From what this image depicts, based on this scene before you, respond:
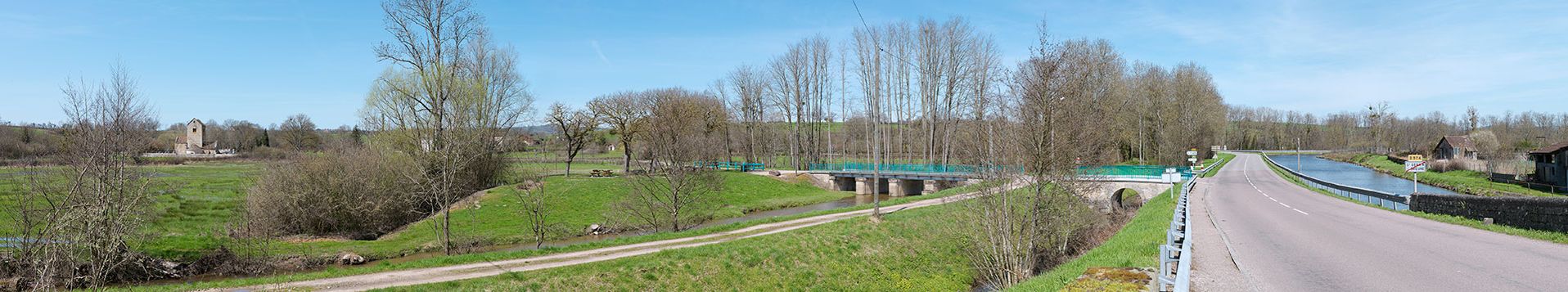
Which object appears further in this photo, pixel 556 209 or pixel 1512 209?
pixel 556 209

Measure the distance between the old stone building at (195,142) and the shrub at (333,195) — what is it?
74436 mm

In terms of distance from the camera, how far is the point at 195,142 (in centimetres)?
9344

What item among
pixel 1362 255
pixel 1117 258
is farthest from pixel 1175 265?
pixel 1362 255

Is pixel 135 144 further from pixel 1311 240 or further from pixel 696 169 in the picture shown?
pixel 1311 240

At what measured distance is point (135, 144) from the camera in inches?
637

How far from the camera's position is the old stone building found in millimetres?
89312

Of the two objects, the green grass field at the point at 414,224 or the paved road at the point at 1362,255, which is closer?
the paved road at the point at 1362,255

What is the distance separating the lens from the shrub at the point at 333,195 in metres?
28.3

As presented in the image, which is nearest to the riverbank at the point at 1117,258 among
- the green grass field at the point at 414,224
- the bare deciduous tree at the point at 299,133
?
the green grass field at the point at 414,224

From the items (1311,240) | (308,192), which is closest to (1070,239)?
(1311,240)

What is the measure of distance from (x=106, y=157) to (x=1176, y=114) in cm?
7544

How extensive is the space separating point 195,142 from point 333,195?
8607 centimetres

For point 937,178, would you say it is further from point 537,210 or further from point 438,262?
point 438,262

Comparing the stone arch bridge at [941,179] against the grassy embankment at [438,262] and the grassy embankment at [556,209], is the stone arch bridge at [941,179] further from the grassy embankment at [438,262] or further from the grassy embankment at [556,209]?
the grassy embankment at [438,262]
